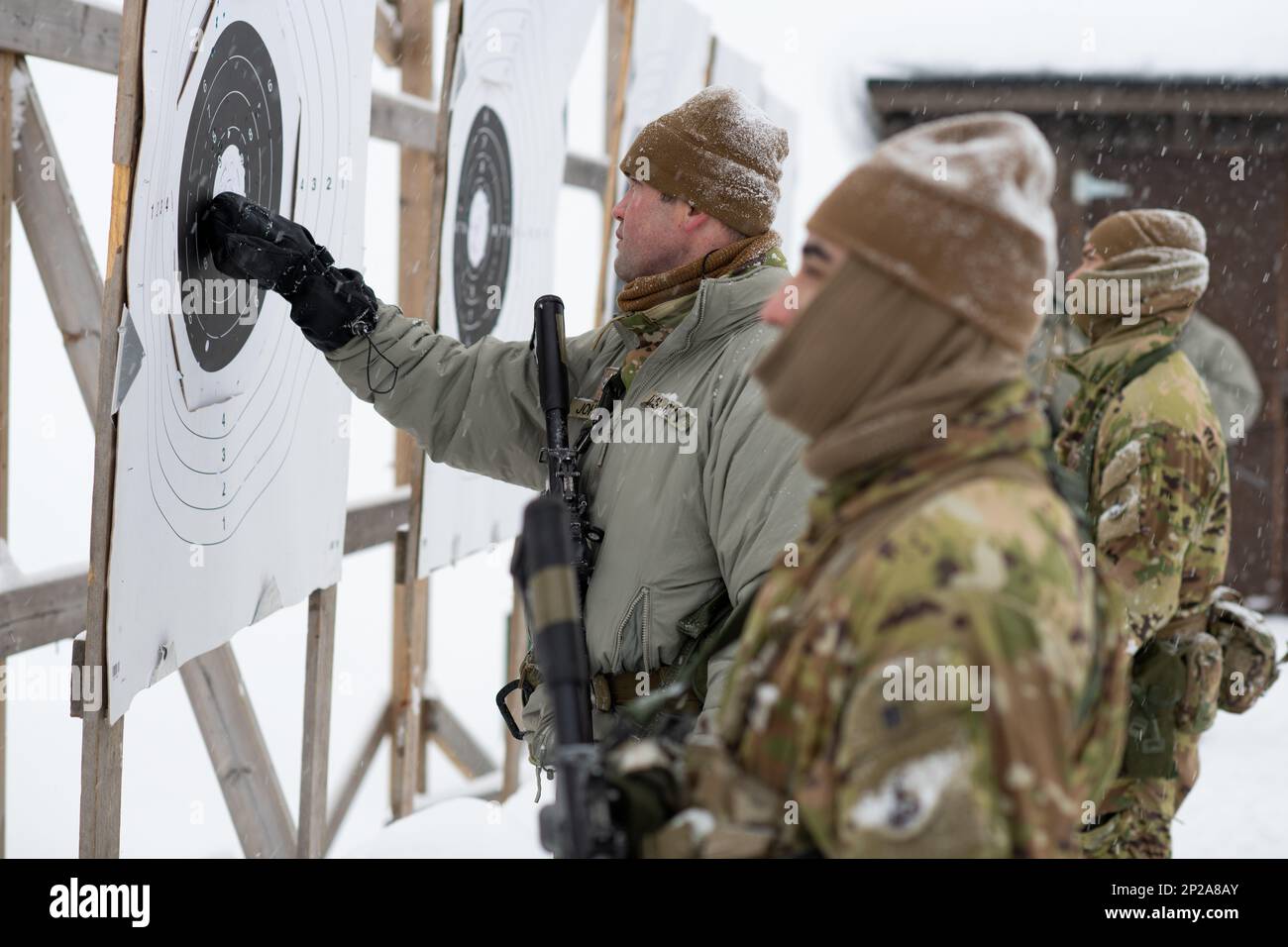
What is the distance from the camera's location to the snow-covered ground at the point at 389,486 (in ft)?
9.86

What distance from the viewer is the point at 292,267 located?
5.70ft

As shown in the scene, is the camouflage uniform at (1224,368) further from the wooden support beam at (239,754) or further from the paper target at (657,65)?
the wooden support beam at (239,754)

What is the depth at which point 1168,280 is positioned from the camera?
241cm

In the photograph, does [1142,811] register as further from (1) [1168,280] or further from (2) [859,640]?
(2) [859,640]

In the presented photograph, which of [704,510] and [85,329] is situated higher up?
[85,329]

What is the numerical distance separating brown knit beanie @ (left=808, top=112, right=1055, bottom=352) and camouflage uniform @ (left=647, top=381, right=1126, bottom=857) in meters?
Result: 0.07

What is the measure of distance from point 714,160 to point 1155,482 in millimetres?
1008

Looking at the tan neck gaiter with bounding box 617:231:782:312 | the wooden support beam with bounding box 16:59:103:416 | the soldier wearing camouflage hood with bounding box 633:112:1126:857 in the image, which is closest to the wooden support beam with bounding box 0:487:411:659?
the wooden support beam with bounding box 16:59:103:416

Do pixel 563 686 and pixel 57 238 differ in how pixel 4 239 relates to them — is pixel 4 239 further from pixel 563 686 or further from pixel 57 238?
pixel 563 686

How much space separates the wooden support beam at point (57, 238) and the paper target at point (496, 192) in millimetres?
668

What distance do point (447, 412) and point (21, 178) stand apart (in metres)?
0.88

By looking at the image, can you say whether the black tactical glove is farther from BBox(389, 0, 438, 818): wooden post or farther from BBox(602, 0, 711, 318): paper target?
BBox(602, 0, 711, 318): paper target
